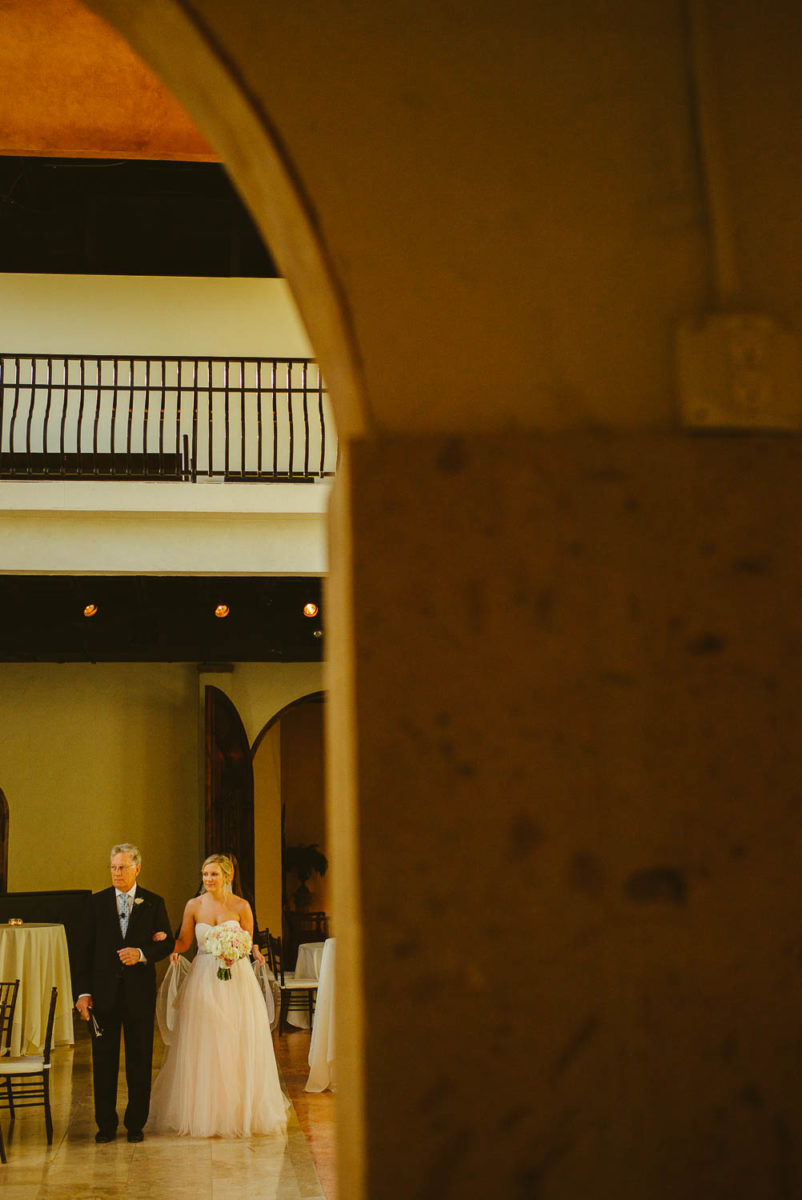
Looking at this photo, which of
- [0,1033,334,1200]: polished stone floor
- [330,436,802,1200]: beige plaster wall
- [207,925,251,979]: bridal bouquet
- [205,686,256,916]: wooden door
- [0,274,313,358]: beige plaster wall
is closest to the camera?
[330,436,802,1200]: beige plaster wall

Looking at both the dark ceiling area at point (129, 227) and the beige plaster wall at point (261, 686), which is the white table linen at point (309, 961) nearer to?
the beige plaster wall at point (261, 686)

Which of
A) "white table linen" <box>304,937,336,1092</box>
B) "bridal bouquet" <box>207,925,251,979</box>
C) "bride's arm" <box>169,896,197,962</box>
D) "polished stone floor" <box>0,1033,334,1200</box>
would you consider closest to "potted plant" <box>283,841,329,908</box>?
"white table linen" <box>304,937,336,1092</box>

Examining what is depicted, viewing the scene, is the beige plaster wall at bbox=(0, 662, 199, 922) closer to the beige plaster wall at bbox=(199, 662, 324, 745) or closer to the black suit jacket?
the beige plaster wall at bbox=(199, 662, 324, 745)

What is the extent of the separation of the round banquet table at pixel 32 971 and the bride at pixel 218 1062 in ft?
9.92

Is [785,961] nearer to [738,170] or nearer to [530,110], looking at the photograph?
[738,170]

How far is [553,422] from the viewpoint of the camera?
1.58 m

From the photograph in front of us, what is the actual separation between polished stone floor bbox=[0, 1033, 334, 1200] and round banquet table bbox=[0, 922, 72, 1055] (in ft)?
7.12

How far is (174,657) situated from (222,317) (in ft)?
12.8

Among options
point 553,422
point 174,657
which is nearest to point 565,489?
point 553,422

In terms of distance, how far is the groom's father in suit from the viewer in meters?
6.69

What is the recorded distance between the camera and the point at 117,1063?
670 centimetres

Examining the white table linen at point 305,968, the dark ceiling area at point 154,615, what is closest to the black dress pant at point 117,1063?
the white table linen at point 305,968

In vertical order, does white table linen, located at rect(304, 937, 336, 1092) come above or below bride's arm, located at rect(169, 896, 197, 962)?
below

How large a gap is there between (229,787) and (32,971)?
3286 millimetres
